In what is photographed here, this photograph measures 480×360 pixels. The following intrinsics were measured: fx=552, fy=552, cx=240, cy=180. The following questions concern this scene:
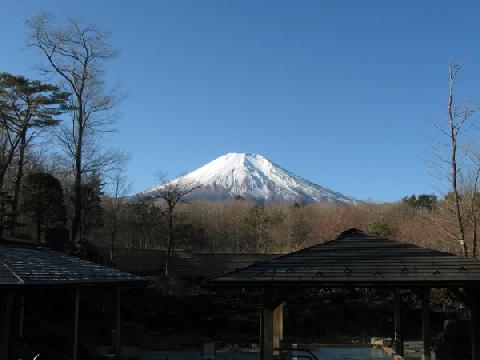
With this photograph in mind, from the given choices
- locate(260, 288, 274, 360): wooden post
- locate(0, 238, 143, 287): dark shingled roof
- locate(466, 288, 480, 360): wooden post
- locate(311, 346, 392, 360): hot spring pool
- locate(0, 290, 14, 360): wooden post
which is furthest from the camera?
locate(311, 346, 392, 360): hot spring pool

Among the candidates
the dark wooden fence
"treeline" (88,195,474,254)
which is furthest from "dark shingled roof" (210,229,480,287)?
the dark wooden fence

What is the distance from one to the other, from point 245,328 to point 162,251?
5976 millimetres

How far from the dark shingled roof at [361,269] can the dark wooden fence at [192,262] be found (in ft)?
52.3

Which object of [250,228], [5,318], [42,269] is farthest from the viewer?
[250,228]

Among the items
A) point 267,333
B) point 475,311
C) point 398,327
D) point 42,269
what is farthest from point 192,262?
point 475,311

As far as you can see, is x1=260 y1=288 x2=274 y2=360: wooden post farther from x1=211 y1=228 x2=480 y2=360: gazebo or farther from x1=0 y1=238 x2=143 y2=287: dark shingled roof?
x1=0 y1=238 x2=143 y2=287: dark shingled roof

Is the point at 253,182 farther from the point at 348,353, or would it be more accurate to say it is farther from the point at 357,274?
the point at 357,274

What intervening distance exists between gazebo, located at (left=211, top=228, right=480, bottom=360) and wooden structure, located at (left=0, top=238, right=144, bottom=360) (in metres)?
3.23

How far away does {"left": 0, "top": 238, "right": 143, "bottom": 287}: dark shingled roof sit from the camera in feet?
31.8

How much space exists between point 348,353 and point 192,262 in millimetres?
12078

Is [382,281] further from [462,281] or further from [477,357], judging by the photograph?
[477,357]

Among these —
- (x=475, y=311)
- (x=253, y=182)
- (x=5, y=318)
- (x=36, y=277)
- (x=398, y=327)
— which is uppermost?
(x=253, y=182)

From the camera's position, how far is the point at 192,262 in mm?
27438

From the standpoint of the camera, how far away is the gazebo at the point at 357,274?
984 cm
